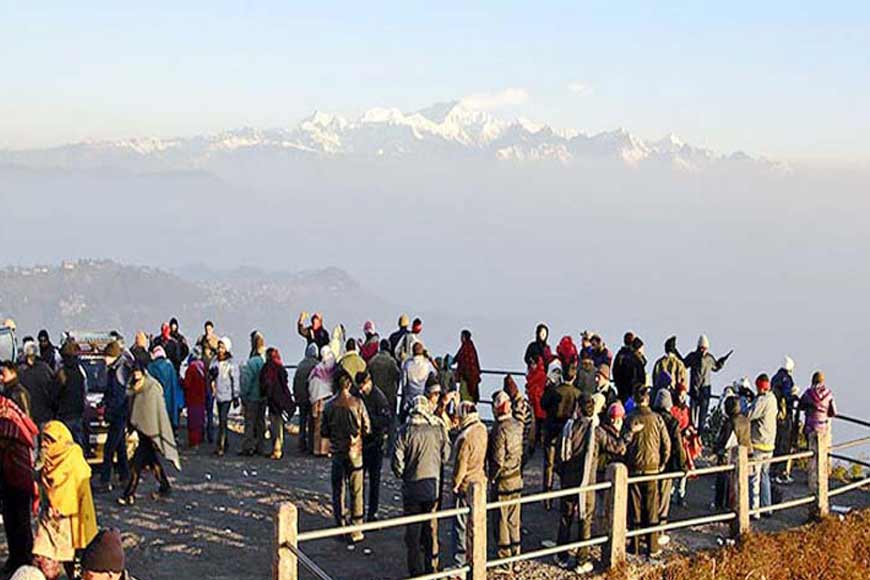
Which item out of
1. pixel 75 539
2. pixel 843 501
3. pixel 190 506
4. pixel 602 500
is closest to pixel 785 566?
pixel 602 500

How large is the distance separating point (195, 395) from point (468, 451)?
6.49m

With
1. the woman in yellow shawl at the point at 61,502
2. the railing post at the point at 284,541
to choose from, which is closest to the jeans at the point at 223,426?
the woman in yellow shawl at the point at 61,502

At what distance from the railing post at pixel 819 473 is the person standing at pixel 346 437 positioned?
6262mm

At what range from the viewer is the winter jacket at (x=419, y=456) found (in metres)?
10.4

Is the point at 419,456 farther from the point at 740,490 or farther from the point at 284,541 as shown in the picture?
the point at 740,490

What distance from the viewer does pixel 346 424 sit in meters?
11.1

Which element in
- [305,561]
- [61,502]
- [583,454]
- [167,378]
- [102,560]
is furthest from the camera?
[167,378]

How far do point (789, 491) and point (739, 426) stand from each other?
3305 millimetres

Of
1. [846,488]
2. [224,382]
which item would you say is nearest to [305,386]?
[224,382]

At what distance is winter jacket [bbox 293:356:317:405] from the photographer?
50.5 feet

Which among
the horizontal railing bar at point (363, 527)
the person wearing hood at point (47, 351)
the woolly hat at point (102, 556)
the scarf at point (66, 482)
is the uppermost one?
the person wearing hood at point (47, 351)

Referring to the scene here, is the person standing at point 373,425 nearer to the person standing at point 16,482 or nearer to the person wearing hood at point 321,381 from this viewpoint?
the person wearing hood at point 321,381

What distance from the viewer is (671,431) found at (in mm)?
11469

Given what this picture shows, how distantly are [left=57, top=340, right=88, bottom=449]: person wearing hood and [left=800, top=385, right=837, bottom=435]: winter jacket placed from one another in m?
10.7
